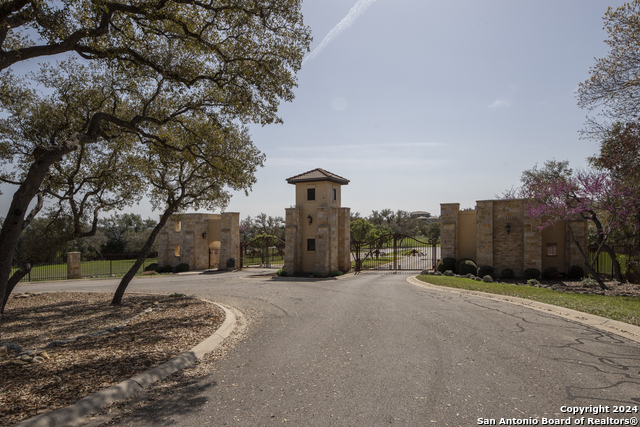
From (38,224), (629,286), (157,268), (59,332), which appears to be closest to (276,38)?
(59,332)

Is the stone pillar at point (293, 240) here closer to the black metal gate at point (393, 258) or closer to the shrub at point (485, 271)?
the black metal gate at point (393, 258)

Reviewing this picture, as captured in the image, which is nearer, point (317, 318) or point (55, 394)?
point (55, 394)

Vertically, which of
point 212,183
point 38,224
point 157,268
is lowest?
point 157,268

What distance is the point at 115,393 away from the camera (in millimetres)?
4559

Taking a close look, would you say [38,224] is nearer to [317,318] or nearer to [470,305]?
[317,318]

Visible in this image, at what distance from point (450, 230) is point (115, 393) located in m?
19.0

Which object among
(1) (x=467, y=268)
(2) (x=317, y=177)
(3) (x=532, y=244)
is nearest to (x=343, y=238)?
(2) (x=317, y=177)

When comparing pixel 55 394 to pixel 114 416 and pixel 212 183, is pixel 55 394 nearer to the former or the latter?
pixel 114 416

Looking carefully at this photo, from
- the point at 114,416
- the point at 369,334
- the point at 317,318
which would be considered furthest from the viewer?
the point at 317,318

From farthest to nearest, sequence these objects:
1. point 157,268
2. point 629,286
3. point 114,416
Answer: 1. point 157,268
2. point 629,286
3. point 114,416

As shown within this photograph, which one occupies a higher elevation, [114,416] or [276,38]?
[276,38]

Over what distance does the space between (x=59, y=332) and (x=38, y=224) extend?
6.51 metres

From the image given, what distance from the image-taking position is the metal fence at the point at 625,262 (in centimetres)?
1738

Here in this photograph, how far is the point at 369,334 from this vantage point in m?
7.60
